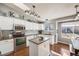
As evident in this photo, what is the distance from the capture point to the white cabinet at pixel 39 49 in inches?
49.3

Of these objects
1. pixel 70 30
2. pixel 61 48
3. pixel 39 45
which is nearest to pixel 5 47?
pixel 39 45

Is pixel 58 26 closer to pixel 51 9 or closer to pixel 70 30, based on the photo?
pixel 70 30

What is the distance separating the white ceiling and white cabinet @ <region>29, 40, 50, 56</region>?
1.56ft

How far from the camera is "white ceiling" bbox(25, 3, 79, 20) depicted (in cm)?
116

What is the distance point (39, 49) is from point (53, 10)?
0.68 m

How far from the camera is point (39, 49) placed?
1378mm

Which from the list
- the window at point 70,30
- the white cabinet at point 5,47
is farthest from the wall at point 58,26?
the white cabinet at point 5,47

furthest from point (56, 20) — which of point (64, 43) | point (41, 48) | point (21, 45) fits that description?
point (21, 45)

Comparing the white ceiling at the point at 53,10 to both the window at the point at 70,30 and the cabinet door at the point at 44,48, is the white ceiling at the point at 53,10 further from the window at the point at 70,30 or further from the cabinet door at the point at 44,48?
the cabinet door at the point at 44,48

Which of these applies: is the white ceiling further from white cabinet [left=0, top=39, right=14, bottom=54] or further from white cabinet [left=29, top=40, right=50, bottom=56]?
white cabinet [left=0, top=39, right=14, bottom=54]

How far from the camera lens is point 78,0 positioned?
102 centimetres

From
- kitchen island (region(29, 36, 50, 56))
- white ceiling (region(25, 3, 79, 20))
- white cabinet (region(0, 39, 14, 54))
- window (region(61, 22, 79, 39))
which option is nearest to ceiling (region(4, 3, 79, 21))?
white ceiling (region(25, 3, 79, 20))

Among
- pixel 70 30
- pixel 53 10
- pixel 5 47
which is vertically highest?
pixel 53 10

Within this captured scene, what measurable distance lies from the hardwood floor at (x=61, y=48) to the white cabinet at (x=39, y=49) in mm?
95
